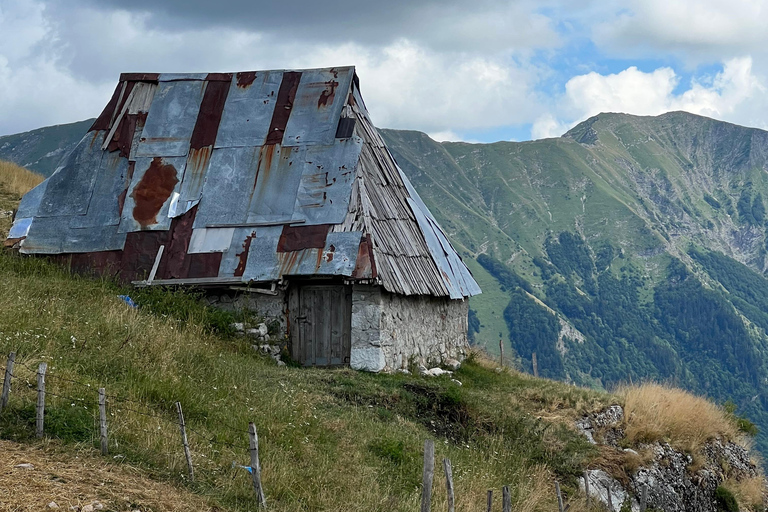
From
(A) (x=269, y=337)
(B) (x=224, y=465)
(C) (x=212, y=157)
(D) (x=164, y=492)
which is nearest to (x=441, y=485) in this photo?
(B) (x=224, y=465)

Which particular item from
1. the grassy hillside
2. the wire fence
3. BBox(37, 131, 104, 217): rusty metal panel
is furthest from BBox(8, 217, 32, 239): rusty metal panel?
the wire fence

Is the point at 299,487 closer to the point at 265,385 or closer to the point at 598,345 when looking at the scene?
the point at 265,385

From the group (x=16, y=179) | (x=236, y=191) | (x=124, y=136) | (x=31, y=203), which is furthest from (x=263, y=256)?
(x=16, y=179)

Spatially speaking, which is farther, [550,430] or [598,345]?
[598,345]

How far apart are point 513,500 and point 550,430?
394 centimetres

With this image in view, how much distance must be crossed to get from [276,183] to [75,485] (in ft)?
39.4

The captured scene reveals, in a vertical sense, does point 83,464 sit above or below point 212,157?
below

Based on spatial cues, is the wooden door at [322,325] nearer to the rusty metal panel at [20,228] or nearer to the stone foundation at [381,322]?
the stone foundation at [381,322]

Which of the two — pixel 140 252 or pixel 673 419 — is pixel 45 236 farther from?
pixel 673 419

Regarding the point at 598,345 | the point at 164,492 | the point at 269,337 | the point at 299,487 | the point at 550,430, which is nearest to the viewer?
the point at 164,492

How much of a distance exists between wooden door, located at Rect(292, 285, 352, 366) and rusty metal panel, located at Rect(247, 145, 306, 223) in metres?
1.88

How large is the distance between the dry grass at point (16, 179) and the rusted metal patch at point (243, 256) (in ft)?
36.8

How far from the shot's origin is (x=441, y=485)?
9.92 metres

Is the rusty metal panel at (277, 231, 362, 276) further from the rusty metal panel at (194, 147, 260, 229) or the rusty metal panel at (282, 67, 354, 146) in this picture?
the rusty metal panel at (282, 67, 354, 146)
